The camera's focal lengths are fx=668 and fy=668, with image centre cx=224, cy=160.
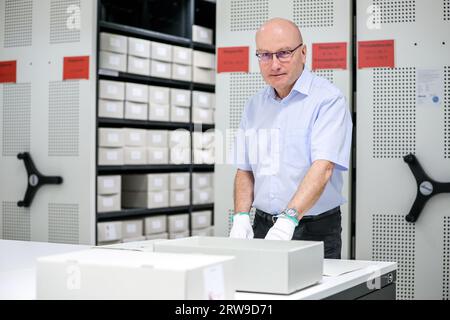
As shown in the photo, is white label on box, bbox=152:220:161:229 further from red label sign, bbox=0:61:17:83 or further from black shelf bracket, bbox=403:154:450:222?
black shelf bracket, bbox=403:154:450:222

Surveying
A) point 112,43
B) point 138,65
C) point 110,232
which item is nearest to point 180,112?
point 138,65

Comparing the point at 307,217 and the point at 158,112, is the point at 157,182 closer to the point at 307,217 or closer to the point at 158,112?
the point at 158,112

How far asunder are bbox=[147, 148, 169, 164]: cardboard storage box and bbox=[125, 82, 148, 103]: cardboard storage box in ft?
1.45

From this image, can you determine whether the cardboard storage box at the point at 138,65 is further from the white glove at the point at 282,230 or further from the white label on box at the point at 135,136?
the white glove at the point at 282,230

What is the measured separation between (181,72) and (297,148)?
339cm

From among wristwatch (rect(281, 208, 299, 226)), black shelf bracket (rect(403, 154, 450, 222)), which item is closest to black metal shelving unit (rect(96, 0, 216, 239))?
black shelf bracket (rect(403, 154, 450, 222))

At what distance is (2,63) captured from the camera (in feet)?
16.9

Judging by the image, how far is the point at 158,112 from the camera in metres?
5.95

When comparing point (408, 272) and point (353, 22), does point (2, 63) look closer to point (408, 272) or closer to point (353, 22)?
point (353, 22)

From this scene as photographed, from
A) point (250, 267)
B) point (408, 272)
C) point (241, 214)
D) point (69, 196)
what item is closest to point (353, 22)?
point (408, 272)
